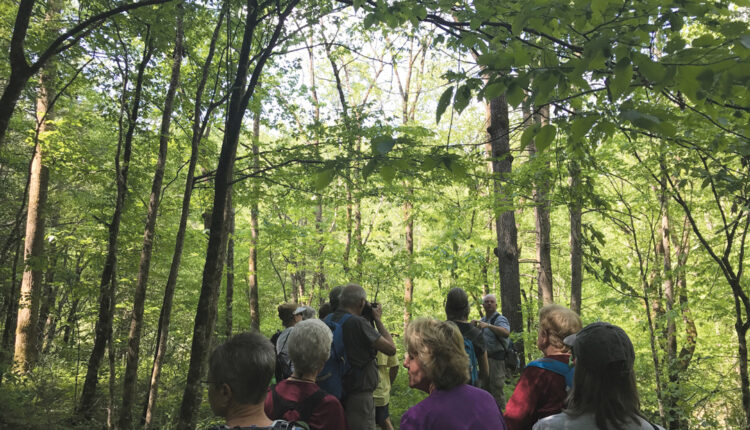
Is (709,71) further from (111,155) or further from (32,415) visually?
(111,155)

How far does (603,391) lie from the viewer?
164 centimetres

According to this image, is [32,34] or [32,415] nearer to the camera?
[32,34]

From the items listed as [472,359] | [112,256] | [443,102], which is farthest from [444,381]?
[112,256]

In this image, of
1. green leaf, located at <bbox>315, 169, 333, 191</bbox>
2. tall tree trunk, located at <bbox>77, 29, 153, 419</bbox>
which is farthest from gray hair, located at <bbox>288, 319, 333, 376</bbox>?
tall tree trunk, located at <bbox>77, 29, 153, 419</bbox>

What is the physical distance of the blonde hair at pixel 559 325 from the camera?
2.48 metres

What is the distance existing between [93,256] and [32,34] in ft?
13.7

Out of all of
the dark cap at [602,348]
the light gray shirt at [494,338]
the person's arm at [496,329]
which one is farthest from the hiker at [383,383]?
the dark cap at [602,348]

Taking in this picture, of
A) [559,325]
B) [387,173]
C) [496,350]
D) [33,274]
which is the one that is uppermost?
[387,173]

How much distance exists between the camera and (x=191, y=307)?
12.9m

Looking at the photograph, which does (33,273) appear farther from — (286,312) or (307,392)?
(307,392)

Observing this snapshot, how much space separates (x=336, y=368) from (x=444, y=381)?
183 centimetres

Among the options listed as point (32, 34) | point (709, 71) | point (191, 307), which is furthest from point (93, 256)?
point (709, 71)

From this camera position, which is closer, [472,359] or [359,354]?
[359,354]

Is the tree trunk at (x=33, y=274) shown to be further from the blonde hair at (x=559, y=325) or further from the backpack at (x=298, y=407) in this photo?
the blonde hair at (x=559, y=325)
